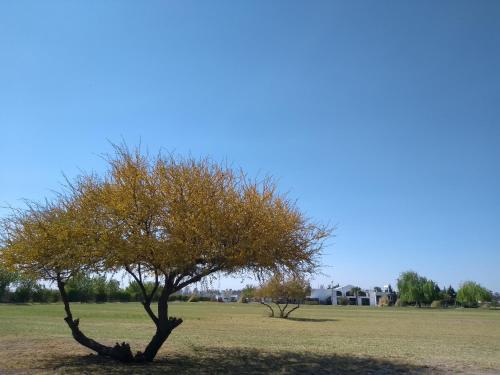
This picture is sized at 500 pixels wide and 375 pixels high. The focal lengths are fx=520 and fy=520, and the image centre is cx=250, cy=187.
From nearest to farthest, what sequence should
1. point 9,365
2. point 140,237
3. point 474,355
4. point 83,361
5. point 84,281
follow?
point 140,237 → point 9,365 → point 83,361 → point 84,281 → point 474,355

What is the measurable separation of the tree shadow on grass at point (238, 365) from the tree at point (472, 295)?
157813mm

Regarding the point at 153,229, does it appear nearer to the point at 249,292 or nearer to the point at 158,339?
the point at 158,339

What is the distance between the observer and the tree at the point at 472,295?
161575 millimetres

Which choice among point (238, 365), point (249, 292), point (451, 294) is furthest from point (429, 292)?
point (238, 365)

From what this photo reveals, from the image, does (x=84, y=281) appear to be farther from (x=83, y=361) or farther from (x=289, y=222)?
(x=289, y=222)

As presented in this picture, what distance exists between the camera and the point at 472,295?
530 feet

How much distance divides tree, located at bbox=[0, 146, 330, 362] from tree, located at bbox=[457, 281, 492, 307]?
534 feet

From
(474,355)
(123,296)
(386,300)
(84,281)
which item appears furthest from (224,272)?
(386,300)

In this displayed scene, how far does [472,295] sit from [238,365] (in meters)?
163

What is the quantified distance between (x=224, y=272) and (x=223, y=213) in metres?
3.08

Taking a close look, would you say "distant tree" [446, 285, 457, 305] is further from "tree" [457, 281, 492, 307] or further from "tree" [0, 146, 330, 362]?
"tree" [0, 146, 330, 362]

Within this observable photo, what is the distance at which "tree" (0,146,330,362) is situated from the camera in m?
14.4

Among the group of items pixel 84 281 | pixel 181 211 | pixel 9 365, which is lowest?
pixel 9 365

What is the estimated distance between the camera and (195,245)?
1474 cm
